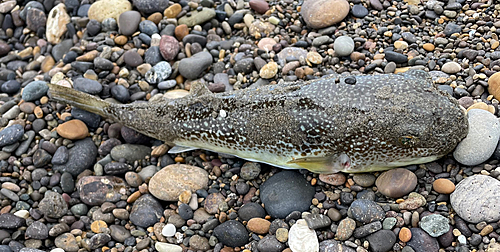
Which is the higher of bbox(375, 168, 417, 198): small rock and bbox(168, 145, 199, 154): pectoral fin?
bbox(375, 168, 417, 198): small rock

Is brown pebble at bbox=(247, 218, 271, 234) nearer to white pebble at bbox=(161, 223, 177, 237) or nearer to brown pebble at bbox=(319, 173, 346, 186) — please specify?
brown pebble at bbox=(319, 173, 346, 186)

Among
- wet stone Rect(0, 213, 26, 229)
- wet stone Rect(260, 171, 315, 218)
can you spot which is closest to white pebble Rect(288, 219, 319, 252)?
wet stone Rect(260, 171, 315, 218)

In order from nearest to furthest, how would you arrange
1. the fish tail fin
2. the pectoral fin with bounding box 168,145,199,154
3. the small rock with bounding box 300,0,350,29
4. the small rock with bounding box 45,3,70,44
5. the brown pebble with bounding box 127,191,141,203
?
the brown pebble with bounding box 127,191,141,203 < the pectoral fin with bounding box 168,145,199,154 < the fish tail fin < the small rock with bounding box 300,0,350,29 < the small rock with bounding box 45,3,70,44

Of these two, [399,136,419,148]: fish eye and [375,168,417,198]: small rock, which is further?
[375,168,417,198]: small rock

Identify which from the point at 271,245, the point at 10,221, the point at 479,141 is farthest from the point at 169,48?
the point at 479,141

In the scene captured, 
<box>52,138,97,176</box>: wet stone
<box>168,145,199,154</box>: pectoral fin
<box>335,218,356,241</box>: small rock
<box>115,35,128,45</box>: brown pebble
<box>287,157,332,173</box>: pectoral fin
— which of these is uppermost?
<box>115,35,128,45</box>: brown pebble

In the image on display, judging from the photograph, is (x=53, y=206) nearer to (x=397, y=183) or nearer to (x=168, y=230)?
(x=168, y=230)

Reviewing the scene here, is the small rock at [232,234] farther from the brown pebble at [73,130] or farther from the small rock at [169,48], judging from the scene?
the small rock at [169,48]
